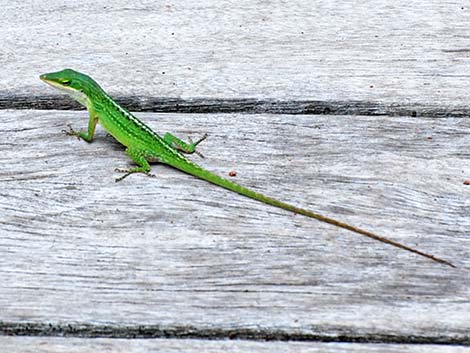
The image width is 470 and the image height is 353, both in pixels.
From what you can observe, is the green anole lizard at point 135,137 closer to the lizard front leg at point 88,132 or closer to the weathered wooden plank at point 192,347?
the lizard front leg at point 88,132

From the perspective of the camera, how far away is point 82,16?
8.76 ft

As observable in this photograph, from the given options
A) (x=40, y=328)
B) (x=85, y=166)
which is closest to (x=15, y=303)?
(x=40, y=328)

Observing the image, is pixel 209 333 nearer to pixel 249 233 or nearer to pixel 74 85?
pixel 249 233

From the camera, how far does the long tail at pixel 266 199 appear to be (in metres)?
1.55

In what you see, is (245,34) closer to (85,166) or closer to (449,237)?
(85,166)

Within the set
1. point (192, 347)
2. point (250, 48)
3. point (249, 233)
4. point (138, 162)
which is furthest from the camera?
point (250, 48)

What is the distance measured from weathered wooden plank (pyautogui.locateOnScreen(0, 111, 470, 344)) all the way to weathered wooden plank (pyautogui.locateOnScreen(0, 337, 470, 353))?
2cm

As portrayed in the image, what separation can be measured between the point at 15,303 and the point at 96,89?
2.96 feet

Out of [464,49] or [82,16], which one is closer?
[464,49]

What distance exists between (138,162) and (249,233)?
1.48 feet

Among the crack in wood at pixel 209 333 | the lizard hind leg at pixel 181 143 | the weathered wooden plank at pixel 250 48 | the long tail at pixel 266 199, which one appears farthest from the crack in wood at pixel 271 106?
the crack in wood at pixel 209 333

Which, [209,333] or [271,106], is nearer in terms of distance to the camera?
[209,333]

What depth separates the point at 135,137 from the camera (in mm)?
2045

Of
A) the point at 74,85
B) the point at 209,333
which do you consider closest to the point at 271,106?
the point at 74,85
